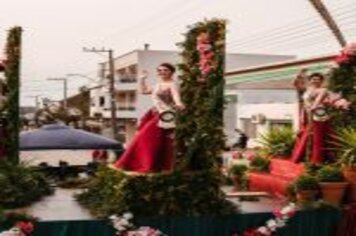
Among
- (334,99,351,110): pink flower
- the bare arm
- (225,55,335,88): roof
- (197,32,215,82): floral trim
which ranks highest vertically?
(225,55,335,88): roof

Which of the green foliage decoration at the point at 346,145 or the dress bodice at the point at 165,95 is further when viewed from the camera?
the green foliage decoration at the point at 346,145

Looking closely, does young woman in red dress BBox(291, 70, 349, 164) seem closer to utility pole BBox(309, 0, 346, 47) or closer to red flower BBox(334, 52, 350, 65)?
red flower BBox(334, 52, 350, 65)

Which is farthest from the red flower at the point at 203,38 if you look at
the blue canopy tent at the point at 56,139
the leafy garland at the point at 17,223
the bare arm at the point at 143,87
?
the blue canopy tent at the point at 56,139

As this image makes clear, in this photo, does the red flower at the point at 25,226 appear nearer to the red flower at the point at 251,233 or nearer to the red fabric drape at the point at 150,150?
the red fabric drape at the point at 150,150

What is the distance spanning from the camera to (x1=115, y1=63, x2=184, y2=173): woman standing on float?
11.5m

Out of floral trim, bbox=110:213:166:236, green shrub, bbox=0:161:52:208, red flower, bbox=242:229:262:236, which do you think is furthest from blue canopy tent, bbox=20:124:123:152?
red flower, bbox=242:229:262:236

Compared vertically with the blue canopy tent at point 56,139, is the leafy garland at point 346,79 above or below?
above

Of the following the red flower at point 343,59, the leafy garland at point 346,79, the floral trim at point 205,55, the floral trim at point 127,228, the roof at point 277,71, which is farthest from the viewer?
the roof at point 277,71

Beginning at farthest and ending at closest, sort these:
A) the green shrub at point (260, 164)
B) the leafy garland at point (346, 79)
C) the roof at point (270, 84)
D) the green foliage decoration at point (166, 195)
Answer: the roof at point (270, 84), the green shrub at point (260, 164), the leafy garland at point (346, 79), the green foliage decoration at point (166, 195)

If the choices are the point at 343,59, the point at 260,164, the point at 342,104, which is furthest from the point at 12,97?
the point at 343,59

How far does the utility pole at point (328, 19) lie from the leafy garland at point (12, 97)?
32.0 feet

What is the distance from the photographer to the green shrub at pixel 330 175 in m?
12.3

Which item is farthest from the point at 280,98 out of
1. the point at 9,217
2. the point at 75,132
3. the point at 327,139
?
the point at 9,217

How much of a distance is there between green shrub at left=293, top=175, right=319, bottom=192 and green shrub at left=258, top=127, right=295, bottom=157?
2.60 metres
